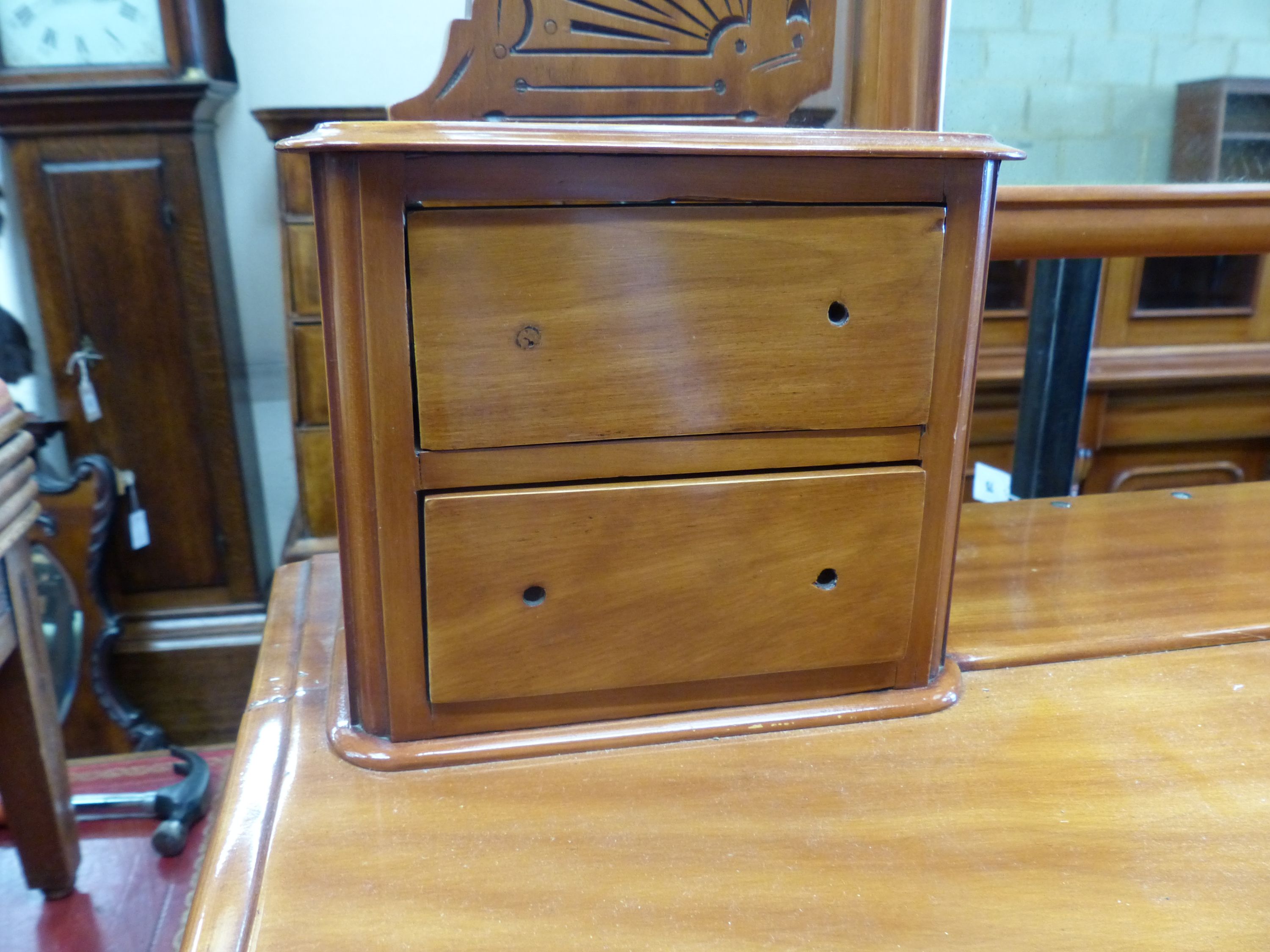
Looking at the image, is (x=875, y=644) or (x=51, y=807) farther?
(x=51, y=807)

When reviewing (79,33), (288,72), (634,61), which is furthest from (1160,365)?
(79,33)

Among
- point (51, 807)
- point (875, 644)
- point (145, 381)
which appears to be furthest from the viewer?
point (145, 381)

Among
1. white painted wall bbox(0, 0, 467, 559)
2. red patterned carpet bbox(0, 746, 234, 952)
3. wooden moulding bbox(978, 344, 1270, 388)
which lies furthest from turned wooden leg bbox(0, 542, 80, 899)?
wooden moulding bbox(978, 344, 1270, 388)

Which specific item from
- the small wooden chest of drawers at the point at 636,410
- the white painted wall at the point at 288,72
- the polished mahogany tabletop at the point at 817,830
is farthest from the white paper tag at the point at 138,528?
the small wooden chest of drawers at the point at 636,410

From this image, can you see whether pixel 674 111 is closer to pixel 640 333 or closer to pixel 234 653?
pixel 640 333

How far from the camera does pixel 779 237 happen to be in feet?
1.59

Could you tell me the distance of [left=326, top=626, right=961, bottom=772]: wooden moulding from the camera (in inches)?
20.2

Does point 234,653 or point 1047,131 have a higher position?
point 1047,131

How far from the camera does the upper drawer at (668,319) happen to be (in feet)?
1.49

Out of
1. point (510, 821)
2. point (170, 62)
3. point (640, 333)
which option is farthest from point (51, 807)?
point (170, 62)

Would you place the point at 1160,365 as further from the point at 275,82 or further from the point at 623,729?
the point at 275,82

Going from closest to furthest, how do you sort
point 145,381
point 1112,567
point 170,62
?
point 1112,567 < point 170,62 < point 145,381

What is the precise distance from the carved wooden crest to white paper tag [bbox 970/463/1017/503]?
688 mm

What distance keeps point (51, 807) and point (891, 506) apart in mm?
880
